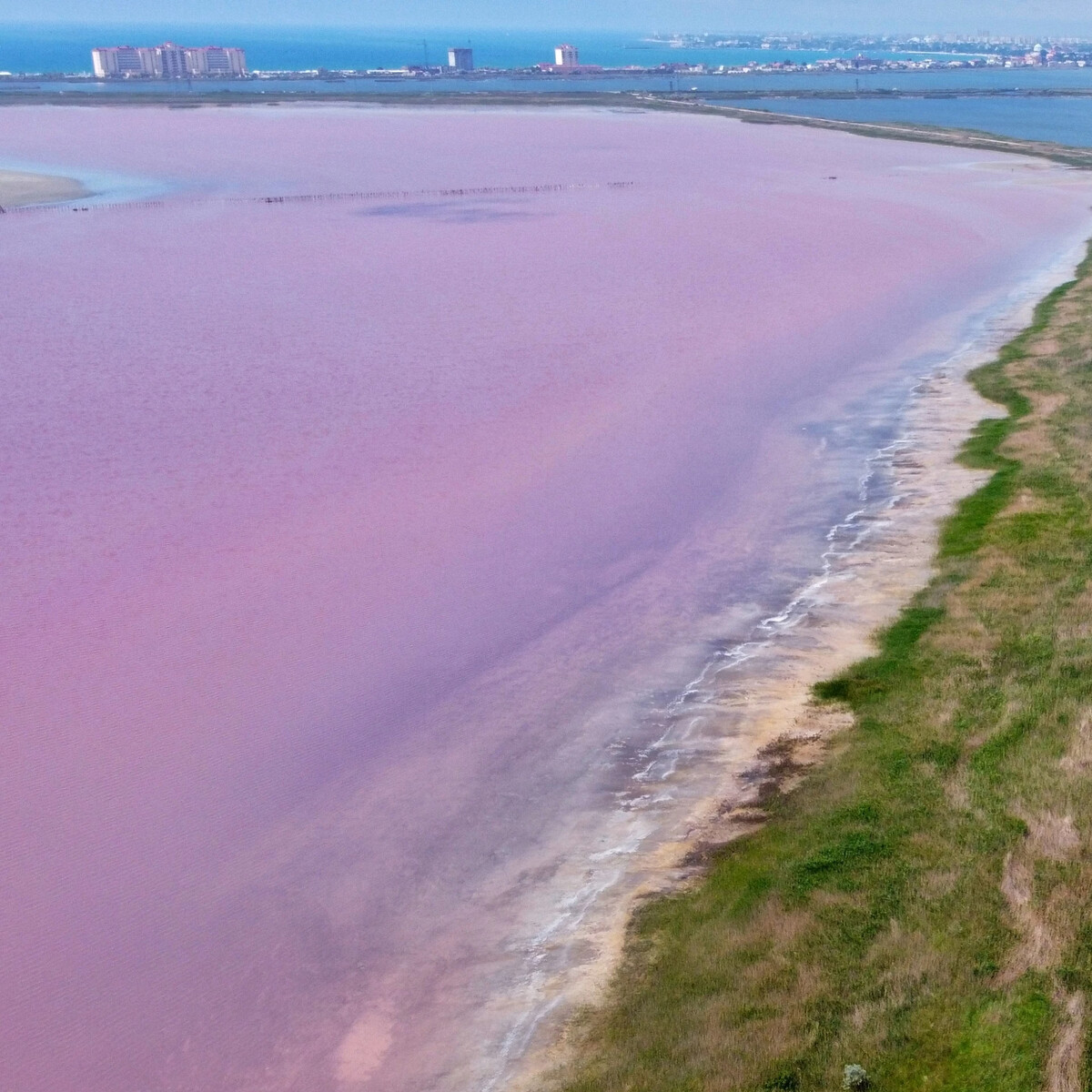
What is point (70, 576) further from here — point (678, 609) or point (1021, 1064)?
Result: point (1021, 1064)

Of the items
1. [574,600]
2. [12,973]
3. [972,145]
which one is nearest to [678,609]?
[574,600]

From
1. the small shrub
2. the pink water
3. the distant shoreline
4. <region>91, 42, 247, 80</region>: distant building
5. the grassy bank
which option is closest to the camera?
the small shrub

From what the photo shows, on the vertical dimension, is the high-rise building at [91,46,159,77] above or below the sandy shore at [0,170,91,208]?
above

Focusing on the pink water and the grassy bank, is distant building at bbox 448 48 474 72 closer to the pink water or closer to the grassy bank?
the pink water

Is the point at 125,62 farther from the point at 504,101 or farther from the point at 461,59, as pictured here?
the point at 504,101

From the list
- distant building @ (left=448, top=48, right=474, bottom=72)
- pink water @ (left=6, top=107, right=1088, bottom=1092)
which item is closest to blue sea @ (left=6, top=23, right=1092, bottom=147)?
distant building @ (left=448, top=48, right=474, bottom=72)

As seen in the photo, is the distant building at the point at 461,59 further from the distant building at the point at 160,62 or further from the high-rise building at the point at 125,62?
the high-rise building at the point at 125,62
